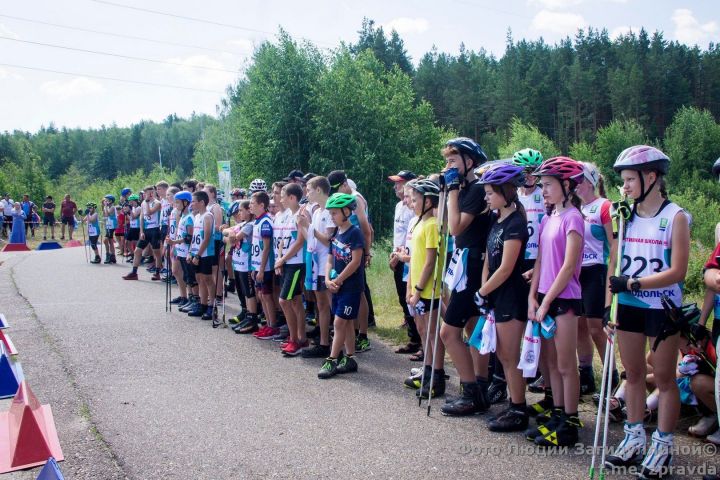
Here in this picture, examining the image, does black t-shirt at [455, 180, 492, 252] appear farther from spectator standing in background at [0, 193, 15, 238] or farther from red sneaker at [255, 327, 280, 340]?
spectator standing in background at [0, 193, 15, 238]

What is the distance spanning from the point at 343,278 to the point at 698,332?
11.9ft

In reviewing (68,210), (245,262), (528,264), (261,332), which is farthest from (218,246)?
(68,210)

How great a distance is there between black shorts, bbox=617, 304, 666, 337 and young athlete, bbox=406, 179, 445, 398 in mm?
1904

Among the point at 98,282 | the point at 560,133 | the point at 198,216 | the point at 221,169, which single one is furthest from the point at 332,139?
the point at 560,133

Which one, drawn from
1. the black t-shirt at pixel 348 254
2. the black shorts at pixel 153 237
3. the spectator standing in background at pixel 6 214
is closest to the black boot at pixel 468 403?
the black t-shirt at pixel 348 254

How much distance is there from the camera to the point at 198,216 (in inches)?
399

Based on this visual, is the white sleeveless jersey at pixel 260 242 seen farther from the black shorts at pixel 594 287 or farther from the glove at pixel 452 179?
the black shorts at pixel 594 287

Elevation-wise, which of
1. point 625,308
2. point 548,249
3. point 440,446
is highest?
point 548,249

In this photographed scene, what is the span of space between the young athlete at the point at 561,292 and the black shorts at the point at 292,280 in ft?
11.9

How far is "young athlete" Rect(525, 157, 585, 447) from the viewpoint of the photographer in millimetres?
4566

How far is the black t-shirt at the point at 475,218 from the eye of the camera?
5323mm

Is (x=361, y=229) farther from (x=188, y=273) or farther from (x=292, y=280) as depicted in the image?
(x=188, y=273)

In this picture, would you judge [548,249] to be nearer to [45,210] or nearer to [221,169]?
[221,169]

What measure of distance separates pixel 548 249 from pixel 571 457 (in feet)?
5.31
